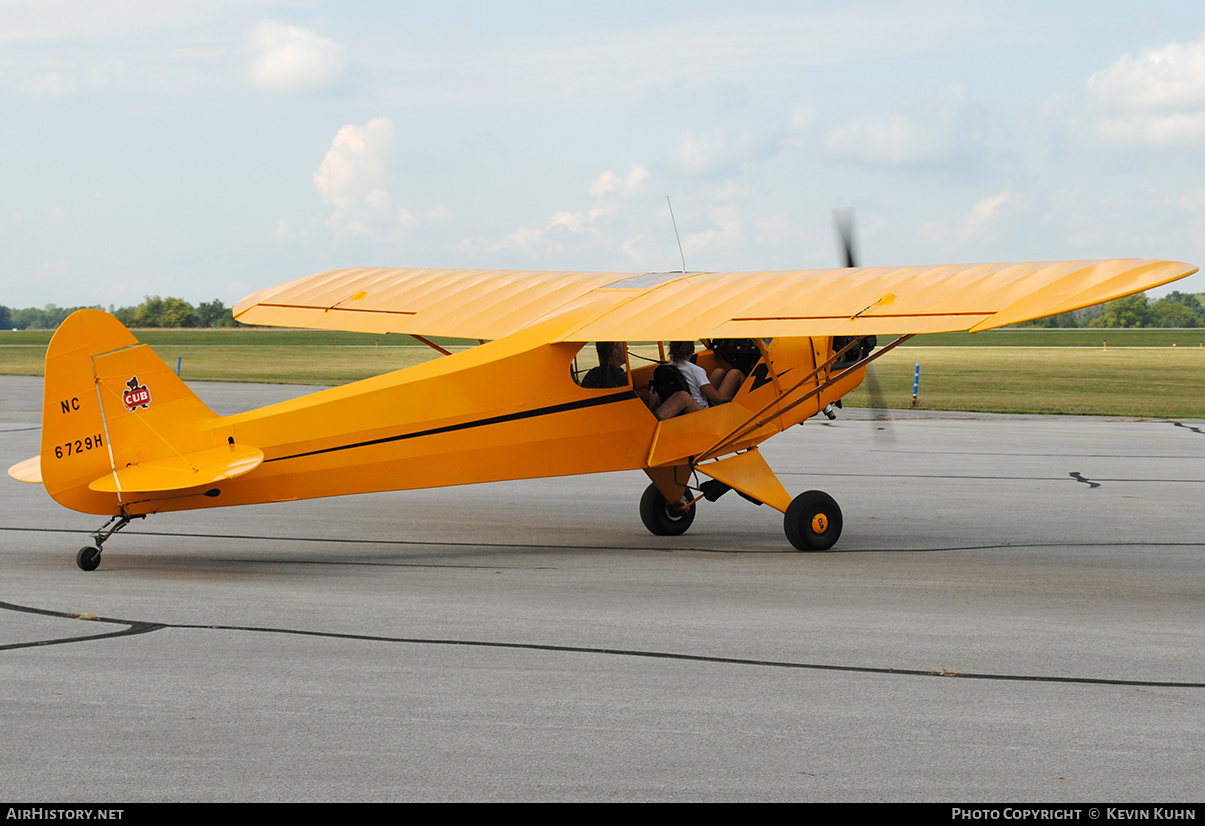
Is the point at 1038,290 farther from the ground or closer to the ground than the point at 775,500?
farther from the ground

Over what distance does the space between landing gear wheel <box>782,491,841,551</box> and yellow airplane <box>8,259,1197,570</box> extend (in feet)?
0.05

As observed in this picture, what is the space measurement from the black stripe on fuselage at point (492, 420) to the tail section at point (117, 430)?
558 mm

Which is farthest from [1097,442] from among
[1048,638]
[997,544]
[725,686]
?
[725,686]

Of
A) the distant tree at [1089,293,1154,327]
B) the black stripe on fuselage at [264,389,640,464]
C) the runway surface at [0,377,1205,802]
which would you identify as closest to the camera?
the runway surface at [0,377,1205,802]

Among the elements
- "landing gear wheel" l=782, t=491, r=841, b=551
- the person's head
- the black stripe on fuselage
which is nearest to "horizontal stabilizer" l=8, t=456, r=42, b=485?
the black stripe on fuselage

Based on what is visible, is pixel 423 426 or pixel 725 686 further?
pixel 423 426

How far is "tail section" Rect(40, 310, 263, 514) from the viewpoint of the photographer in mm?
7883

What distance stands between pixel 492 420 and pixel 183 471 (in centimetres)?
247

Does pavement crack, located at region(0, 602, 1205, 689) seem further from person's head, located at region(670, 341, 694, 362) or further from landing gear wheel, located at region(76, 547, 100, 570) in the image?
person's head, located at region(670, 341, 694, 362)

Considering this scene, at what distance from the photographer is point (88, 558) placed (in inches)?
327

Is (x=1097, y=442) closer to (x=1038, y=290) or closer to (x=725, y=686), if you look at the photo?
(x=1038, y=290)

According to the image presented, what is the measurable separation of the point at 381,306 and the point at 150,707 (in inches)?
297

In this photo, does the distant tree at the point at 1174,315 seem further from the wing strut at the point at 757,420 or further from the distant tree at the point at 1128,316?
the wing strut at the point at 757,420

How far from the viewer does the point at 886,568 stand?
9.01 m
